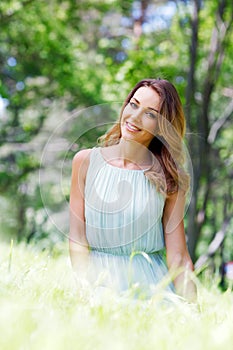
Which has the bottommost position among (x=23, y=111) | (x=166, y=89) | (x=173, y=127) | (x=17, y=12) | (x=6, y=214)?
(x=6, y=214)

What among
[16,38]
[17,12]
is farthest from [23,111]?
[17,12]

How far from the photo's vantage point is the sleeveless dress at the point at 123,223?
1.96 m

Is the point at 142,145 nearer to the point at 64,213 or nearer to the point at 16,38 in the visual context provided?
the point at 64,213

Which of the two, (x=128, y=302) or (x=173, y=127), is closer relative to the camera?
(x=128, y=302)

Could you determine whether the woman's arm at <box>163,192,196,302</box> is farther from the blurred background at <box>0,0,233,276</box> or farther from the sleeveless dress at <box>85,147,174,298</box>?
the blurred background at <box>0,0,233,276</box>

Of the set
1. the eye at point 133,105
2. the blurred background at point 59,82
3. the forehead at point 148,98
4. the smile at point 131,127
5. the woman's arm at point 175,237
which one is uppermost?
the forehead at point 148,98

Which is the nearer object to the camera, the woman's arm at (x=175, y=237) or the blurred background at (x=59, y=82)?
the woman's arm at (x=175, y=237)

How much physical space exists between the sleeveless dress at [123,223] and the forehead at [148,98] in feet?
0.72

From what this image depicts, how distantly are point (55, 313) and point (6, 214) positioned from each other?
7.09m

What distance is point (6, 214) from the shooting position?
27.0 ft

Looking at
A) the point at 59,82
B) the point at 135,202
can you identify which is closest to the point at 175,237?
the point at 135,202

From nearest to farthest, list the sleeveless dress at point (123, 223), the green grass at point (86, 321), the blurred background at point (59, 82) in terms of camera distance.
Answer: the green grass at point (86, 321)
the sleeveless dress at point (123, 223)
the blurred background at point (59, 82)

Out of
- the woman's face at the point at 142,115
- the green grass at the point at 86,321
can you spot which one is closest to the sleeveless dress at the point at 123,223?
the woman's face at the point at 142,115

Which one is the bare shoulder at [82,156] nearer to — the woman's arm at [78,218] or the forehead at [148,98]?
the woman's arm at [78,218]
